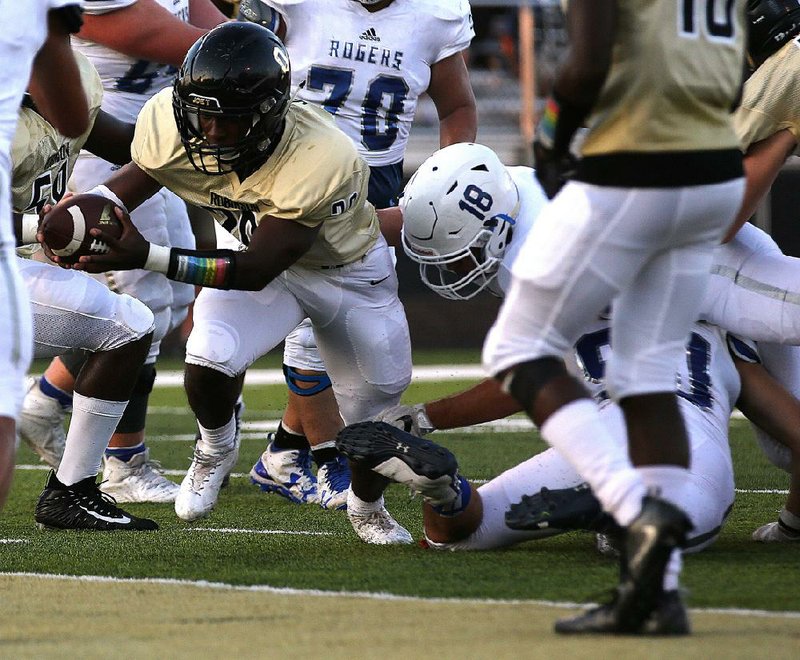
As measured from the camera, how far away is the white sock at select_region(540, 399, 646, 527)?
2.56m

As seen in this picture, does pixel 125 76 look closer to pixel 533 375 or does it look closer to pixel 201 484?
pixel 201 484

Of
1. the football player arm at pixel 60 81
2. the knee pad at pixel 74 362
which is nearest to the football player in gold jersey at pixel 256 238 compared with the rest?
→ the football player arm at pixel 60 81

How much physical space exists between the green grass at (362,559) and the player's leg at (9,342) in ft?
2.52

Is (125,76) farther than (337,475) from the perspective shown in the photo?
Yes

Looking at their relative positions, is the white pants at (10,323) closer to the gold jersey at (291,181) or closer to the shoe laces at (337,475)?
the gold jersey at (291,181)

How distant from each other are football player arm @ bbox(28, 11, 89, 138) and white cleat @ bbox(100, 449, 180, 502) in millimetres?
1928

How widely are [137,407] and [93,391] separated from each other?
95 cm

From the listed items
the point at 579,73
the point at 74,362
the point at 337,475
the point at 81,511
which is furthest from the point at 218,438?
the point at 579,73

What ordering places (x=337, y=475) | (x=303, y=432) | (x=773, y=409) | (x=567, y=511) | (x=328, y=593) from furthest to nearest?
1. (x=303, y=432)
2. (x=337, y=475)
3. (x=773, y=409)
4. (x=567, y=511)
5. (x=328, y=593)

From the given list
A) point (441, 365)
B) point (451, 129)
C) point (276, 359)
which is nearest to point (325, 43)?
point (451, 129)

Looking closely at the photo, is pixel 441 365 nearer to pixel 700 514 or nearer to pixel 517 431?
pixel 517 431

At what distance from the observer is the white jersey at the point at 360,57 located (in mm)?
5113

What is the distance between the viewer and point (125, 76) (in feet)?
17.3

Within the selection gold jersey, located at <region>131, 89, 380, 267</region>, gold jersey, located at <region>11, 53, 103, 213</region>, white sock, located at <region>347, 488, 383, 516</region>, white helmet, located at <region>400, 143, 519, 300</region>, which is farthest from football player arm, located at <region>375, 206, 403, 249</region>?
white sock, located at <region>347, 488, 383, 516</region>
